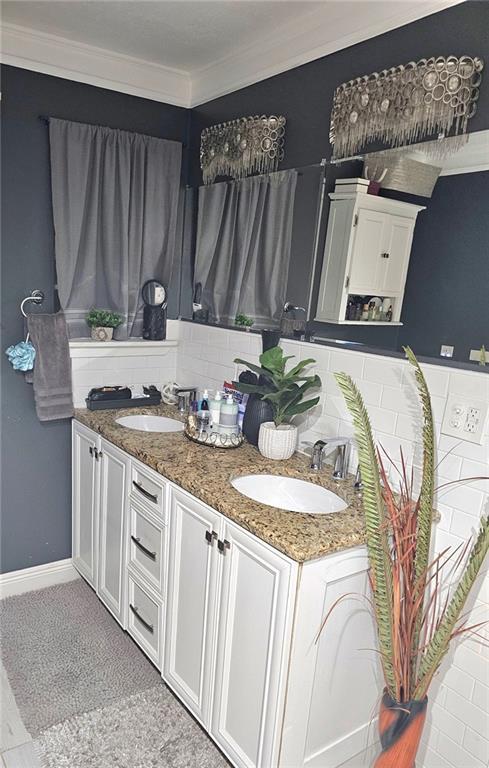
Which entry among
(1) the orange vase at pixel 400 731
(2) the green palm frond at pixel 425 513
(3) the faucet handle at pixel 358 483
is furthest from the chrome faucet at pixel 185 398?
(1) the orange vase at pixel 400 731

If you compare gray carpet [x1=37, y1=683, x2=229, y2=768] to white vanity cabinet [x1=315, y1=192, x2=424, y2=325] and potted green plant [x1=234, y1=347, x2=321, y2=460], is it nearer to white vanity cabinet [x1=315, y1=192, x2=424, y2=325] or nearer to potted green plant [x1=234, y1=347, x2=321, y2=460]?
potted green plant [x1=234, y1=347, x2=321, y2=460]

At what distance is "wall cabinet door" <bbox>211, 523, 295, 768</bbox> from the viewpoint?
1.53 meters

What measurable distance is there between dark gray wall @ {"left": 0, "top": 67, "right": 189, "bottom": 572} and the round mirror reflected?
19.0 inches

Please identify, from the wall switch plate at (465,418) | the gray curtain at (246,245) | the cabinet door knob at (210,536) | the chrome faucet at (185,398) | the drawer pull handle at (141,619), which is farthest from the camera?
the chrome faucet at (185,398)

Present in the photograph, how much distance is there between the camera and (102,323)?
277 cm

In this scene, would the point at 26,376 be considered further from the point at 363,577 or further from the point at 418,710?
the point at 418,710

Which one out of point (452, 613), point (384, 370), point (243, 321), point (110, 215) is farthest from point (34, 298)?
point (452, 613)

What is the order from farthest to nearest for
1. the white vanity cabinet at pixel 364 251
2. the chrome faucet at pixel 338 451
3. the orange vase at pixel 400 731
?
the chrome faucet at pixel 338 451 → the white vanity cabinet at pixel 364 251 → the orange vase at pixel 400 731

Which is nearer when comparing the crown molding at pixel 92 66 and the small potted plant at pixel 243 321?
the crown molding at pixel 92 66

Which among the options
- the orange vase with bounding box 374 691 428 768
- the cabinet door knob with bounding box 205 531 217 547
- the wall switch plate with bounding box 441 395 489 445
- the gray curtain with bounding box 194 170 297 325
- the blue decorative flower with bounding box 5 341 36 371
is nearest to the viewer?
the orange vase with bounding box 374 691 428 768

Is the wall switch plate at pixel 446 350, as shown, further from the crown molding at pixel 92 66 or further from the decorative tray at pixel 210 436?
the crown molding at pixel 92 66

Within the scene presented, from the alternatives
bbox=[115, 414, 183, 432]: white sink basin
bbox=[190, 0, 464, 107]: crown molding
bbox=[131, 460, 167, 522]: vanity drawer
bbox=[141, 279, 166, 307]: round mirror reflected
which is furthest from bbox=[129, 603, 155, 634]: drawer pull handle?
bbox=[190, 0, 464, 107]: crown molding

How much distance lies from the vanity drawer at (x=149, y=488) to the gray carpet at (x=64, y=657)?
72cm

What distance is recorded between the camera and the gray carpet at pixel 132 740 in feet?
6.06
